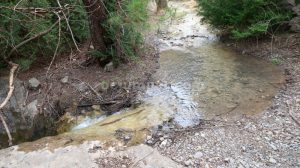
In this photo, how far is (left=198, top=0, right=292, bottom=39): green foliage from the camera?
18.4ft

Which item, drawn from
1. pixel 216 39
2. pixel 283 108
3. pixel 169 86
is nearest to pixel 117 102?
pixel 169 86

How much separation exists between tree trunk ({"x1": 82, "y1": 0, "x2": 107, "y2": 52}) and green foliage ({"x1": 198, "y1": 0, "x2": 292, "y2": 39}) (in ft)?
7.35

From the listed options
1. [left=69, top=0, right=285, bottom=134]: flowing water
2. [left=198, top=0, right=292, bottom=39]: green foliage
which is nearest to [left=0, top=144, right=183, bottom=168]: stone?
[left=69, top=0, right=285, bottom=134]: flowing water

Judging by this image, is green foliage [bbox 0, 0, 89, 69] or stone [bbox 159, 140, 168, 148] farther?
green foliage [bbox 0, 0, 89, 69]

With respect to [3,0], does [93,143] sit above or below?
below

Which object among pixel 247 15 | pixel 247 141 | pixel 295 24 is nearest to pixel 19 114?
pixel 247 141

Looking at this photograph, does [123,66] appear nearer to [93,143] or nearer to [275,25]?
[93,143]

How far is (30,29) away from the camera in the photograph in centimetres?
517

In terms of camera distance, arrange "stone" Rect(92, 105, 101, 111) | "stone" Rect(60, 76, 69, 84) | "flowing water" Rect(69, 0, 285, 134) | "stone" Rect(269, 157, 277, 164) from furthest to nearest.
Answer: "stone" Rect(60, 76, 69, 84), "stone" Rect(92, 105, 101, 111), "flowing water" Rect(69, 0, 285, 134), "stone" Rect(269, 157, 277, 164)

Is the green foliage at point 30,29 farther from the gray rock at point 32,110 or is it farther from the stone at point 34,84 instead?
the gray rock at point 32,110

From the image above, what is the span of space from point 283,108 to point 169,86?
1.67m

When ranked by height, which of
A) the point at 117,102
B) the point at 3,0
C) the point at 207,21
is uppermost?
the point at 3,0

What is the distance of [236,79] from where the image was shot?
16.2 ft

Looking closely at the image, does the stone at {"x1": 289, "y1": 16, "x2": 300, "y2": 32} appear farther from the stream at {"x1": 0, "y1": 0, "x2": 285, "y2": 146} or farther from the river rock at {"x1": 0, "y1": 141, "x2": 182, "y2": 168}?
the river rock at {"x1": 0, "y1": 141, "x2": 182, "y2": 168}
